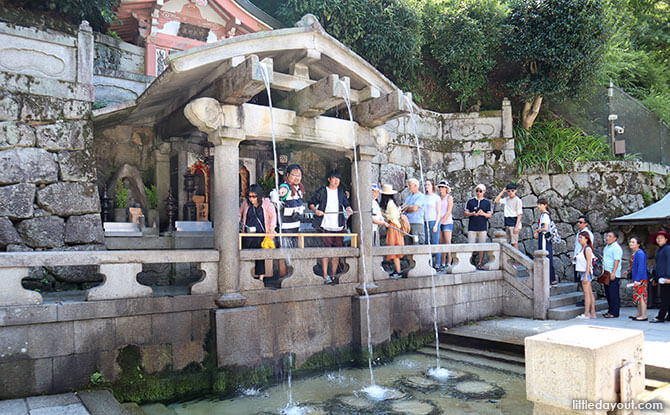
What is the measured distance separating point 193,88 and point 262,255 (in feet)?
9.23

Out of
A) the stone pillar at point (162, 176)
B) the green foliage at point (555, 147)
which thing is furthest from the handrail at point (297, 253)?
the green foliage at point (555, 147)

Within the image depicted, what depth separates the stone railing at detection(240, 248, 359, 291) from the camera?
21.2ft

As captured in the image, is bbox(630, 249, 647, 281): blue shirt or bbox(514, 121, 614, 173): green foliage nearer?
bbox(630, 249, 647, 281): blue shirt

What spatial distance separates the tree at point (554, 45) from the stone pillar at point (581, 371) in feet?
35.7

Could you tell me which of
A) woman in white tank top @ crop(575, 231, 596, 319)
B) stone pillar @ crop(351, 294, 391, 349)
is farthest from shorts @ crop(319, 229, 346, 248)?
woman in white tank top @ crop(575, 231, 596, 319)

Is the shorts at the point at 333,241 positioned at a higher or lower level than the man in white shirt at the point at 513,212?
lower

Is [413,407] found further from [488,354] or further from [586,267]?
[586,267]

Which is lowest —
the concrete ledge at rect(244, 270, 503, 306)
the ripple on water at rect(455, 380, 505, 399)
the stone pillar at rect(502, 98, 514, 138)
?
the ripple on water at rect(455, 380, 505, 399)

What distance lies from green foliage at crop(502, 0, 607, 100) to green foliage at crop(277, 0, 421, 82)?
10.1 ft

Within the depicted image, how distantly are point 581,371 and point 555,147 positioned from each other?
37.1 feet

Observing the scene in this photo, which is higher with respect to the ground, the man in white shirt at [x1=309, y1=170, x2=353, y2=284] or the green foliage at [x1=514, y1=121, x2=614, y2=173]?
the green foliage at [x1=514, y1=121, x2=614, y2=173]

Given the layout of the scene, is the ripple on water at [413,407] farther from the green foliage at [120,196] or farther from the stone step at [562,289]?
the green foliage at [120,196]

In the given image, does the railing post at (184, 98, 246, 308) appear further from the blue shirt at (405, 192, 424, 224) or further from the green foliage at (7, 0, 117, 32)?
the green foliage at (7, 0, 117, 32)

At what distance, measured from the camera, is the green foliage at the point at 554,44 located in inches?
509
